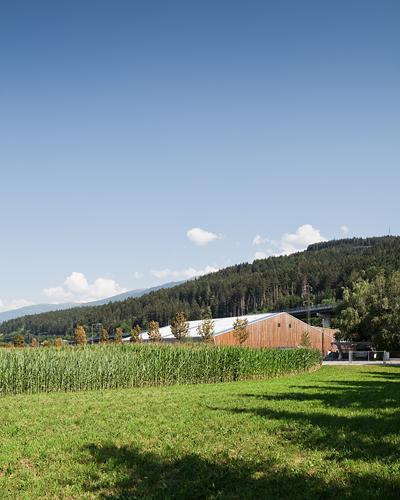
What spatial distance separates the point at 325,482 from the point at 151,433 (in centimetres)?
409

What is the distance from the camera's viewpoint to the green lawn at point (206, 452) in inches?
223

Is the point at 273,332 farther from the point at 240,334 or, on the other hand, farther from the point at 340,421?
the point at 340,421

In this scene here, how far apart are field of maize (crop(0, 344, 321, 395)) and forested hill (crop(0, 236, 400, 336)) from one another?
3916 inches

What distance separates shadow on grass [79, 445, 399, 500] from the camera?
538 cm

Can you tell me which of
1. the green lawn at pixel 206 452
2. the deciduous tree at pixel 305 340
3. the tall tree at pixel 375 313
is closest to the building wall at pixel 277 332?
the deciduous tree at pixel 305 340

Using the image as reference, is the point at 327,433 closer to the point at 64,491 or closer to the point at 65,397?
the point at 64,491

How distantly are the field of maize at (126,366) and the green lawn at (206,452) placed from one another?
547 centimetres

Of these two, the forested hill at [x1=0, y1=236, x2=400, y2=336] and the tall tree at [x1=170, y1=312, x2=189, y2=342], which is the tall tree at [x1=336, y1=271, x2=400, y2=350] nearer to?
the tall tree at [x1=170, y1=312, x2=189, y2=342]

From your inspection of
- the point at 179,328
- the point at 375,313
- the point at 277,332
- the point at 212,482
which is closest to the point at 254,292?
the point at 277,332

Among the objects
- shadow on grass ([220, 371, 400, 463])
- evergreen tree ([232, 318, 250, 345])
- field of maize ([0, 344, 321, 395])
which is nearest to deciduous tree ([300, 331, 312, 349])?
evergreen tree ([232, 318, 250, 345])

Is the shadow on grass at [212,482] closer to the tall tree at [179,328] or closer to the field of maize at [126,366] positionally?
the field of maize at [126,366]

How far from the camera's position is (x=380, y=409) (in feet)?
34.9

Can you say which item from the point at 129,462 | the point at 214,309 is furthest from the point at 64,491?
the point at 214,309

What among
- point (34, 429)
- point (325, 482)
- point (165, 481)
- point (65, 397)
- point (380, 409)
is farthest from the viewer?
point (65, 397)
